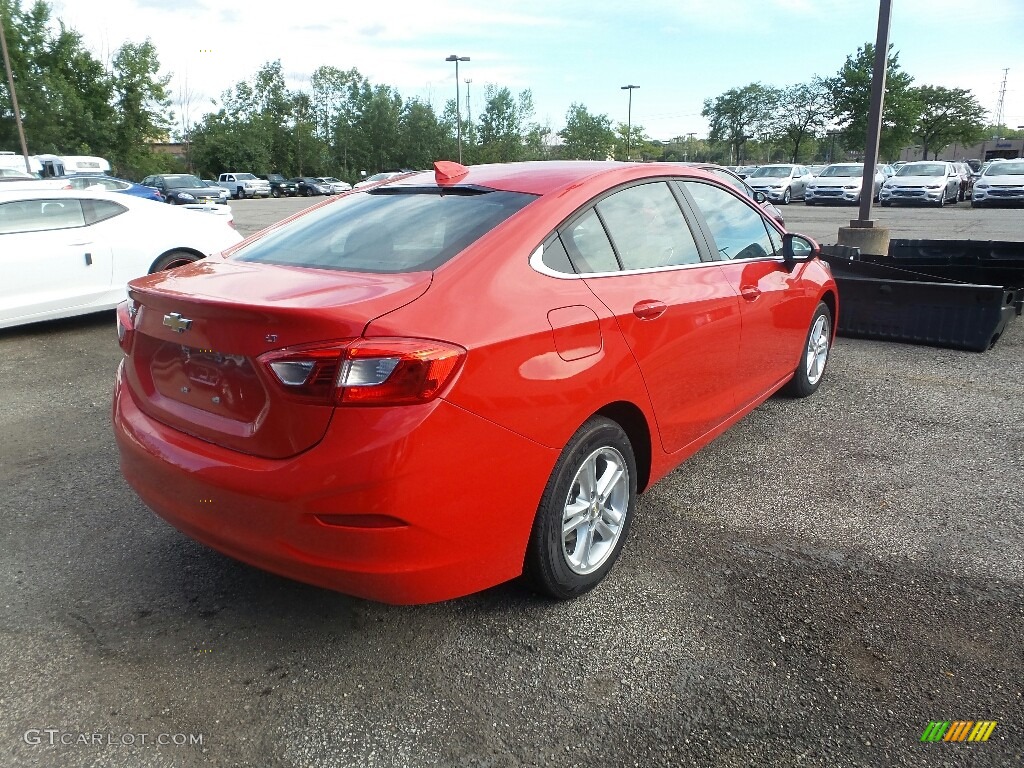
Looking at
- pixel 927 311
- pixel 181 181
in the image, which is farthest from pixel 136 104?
pixel 927 311

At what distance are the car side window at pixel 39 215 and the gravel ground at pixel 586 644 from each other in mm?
4124

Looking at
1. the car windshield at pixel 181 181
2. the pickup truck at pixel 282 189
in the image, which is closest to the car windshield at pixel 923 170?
the car windshield at pixel 181 181

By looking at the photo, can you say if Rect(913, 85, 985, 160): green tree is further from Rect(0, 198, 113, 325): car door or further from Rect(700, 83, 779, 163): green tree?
Rect(0, 198, 113, 325): car door

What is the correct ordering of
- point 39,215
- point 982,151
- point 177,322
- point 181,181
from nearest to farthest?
point 177,322, point 39,215, point 181,181, point 982,151

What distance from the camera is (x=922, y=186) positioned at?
2719 centimetres

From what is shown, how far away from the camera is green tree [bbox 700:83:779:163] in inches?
2450

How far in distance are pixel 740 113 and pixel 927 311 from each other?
206ft

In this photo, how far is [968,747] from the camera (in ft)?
7.08

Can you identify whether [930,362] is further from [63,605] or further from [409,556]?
[63,605]

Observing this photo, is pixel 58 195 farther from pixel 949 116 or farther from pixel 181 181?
pixel 949 116

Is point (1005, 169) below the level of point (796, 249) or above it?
above

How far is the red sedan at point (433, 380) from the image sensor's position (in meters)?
2.18

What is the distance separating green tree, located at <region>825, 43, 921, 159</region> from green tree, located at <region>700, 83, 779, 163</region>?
438 inches

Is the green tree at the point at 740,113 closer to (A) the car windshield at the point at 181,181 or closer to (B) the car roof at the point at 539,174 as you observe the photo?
(A) the car windshield at the point at 181,181
